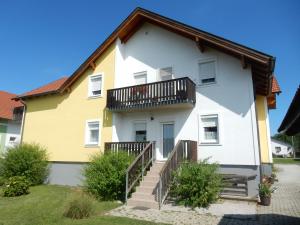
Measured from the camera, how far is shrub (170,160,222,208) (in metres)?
10.6

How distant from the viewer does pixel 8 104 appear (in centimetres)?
2820

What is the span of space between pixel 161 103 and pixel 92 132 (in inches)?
243

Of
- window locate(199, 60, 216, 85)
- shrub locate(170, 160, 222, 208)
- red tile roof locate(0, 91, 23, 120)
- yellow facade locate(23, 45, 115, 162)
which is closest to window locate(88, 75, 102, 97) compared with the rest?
yellow facade locate(23, 45, 115, 162)

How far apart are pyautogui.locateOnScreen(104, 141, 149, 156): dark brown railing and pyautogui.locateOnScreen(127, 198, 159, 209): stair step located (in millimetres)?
3205

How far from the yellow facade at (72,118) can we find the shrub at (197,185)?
6634 millimetres

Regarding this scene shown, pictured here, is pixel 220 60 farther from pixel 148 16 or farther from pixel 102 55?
pixel 102 55

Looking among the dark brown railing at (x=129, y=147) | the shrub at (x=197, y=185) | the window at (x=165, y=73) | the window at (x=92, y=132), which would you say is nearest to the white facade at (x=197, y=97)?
the window at (x=165, y=73)

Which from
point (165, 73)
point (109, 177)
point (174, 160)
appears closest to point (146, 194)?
point (174, 160)

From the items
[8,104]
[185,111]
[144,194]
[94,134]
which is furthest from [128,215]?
[8,104]

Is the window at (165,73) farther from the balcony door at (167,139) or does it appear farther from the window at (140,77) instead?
the balcony door at (167,139)

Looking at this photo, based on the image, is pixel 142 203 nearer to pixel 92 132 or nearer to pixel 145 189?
pixel 145 189

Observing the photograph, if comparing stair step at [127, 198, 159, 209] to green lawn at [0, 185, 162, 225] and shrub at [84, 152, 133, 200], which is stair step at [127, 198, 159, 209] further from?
shrub at [84, 152, 133, 200]

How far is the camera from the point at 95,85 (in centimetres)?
1830

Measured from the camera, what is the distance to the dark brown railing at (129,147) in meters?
14.1
